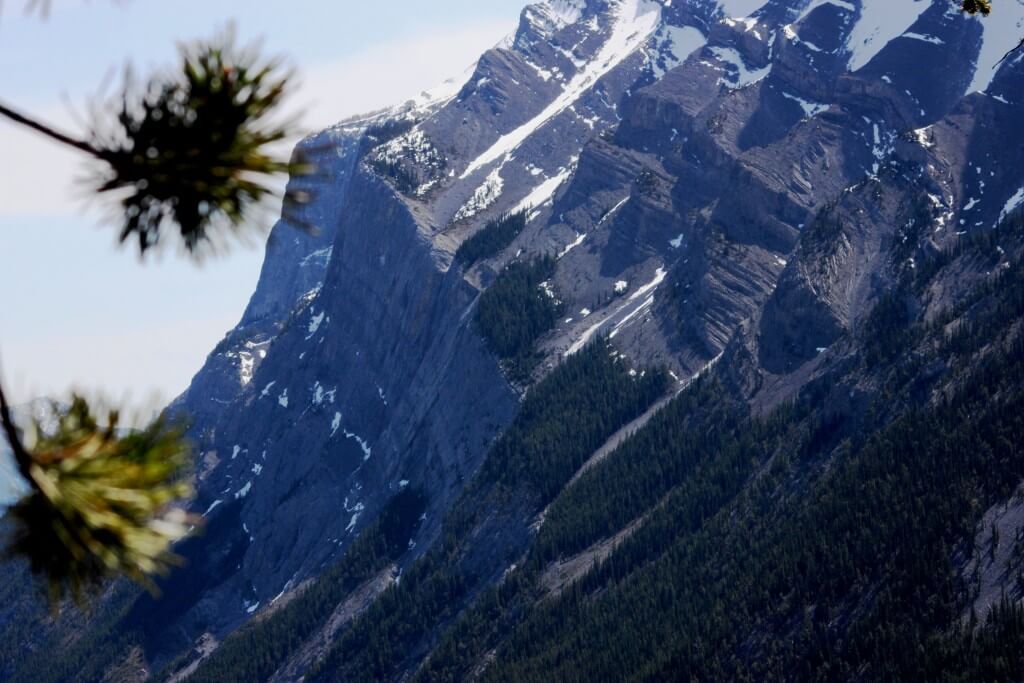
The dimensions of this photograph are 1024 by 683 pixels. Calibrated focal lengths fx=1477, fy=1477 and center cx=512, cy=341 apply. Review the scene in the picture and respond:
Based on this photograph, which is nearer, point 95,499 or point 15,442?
point 15,442

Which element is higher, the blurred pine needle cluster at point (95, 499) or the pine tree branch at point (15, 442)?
the pine tree branch at point (15, 442)

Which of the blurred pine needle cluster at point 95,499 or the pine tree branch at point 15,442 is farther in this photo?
the blurred pine needle cluster at point 95,499

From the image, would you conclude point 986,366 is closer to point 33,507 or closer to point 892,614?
point 892,614

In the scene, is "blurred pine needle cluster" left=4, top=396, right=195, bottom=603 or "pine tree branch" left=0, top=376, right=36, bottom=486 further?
"blurred pine needle cluster" left=4, top=396, right=195, bottom=603

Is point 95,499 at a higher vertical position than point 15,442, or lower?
lower

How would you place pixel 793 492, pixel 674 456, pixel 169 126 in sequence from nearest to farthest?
pixel 169 126, pixel 793 492, pixel 674 456

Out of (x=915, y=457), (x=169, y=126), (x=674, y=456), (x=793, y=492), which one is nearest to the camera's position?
(x=169, y=126)

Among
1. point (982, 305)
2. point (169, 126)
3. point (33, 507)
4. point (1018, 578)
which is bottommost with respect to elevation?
point (1018, 578)

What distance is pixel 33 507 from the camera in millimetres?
10352

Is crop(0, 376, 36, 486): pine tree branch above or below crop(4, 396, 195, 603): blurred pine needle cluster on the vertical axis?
above

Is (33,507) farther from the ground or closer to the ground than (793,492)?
farther from the ground

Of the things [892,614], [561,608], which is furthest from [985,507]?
[561,608]

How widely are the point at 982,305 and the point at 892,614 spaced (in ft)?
186

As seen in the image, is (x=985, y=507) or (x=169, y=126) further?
(x=985, y=507)
